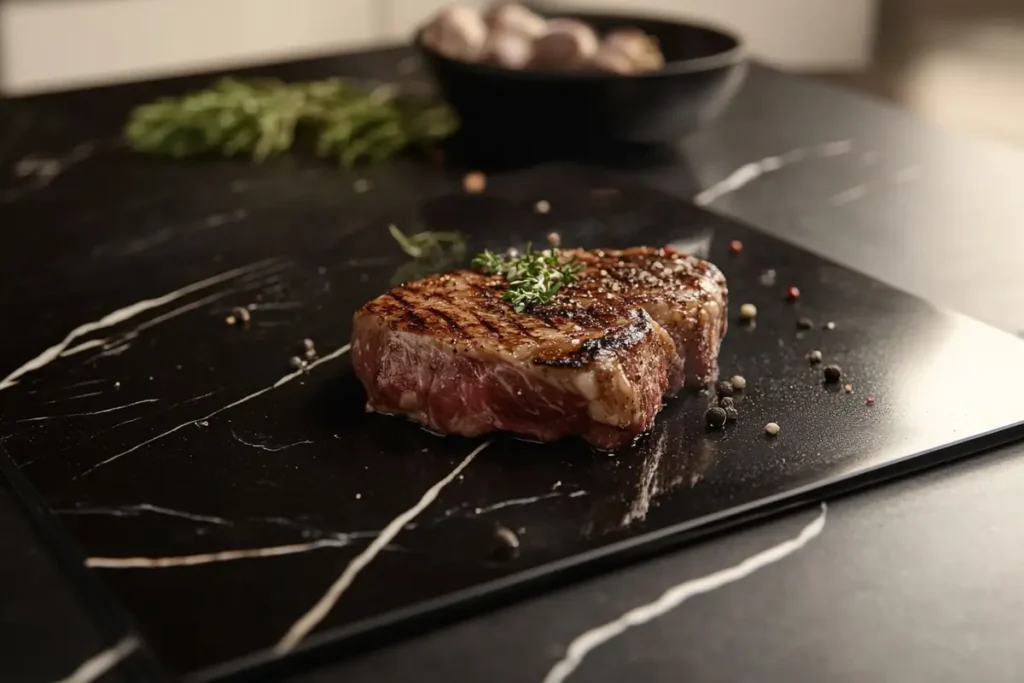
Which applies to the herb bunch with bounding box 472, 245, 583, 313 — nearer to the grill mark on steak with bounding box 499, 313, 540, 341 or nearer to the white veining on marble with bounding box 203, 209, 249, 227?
the grill mark on steak with bounding box 499, 313, 540, 341

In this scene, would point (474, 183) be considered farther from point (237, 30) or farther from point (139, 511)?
point (237, 30)

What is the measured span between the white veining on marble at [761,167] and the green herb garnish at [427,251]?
0.60 metres

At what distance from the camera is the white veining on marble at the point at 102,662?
1.33 metres

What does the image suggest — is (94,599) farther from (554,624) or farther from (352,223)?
(352,223)

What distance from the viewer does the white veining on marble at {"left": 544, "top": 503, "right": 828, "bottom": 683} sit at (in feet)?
4.42

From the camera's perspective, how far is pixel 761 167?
312cm

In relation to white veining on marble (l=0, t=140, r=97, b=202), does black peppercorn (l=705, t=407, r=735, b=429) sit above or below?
above

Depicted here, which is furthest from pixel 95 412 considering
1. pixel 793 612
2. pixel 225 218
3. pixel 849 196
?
pixel 849 196

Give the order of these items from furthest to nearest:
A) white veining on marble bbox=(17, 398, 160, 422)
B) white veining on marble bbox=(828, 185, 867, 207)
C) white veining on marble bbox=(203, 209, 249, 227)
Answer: white veining on marble bbox=(828, 185, 867, 207)
white veining on marble bbox=(203, 209, 249, 227)
white veining on marble bbox=(17, 398, 160, 422)

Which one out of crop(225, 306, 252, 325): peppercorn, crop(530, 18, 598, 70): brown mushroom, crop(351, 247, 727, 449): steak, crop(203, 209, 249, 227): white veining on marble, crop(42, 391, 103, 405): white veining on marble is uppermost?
crop(530, 18, 598, 70): brown mushroom

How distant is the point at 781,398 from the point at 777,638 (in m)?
0.59

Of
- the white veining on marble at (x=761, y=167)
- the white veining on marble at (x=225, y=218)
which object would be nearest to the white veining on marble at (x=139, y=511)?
the white veining on marble at (x=225, y=218)

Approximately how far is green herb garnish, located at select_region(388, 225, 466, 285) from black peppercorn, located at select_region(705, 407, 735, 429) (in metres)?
0.76

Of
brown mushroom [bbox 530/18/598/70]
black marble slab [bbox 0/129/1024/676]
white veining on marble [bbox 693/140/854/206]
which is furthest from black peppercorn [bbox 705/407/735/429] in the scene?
brown mushroom [bbox 530/18/598/70]
